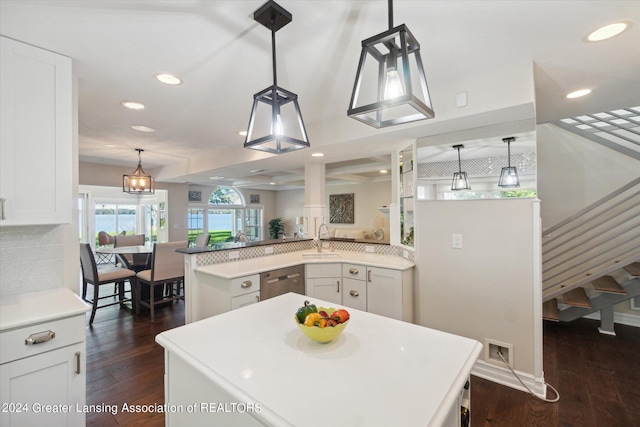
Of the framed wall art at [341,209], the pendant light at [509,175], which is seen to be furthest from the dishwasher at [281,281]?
the framed wall art at [341,209]

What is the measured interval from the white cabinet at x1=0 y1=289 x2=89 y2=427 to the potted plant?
344 inches

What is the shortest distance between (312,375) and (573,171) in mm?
4485

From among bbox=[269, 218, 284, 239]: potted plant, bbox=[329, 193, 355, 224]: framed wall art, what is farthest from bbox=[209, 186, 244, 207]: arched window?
bbox=[329, 193, 355, 224]: framed wall art

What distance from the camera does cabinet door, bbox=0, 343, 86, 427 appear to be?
1.39m

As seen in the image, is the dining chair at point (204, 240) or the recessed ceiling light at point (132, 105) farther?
the dining chair at point (204, 240)

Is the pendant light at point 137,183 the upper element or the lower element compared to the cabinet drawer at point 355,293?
upper

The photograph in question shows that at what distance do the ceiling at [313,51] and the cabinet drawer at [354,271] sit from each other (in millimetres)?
1314

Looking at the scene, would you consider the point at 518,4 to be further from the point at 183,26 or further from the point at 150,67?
the point at 150,67

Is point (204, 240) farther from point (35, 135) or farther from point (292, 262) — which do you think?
point (35, 135)

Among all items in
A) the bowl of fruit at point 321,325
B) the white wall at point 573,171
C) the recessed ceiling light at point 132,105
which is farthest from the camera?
→ the white wall at point 573,171

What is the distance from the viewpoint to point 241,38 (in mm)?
1624

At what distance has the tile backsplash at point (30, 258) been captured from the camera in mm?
1772

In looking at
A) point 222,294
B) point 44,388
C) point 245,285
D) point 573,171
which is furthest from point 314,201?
point 573,171

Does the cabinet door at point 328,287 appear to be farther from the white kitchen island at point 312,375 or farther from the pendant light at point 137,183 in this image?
the pendant light at point 137,183
